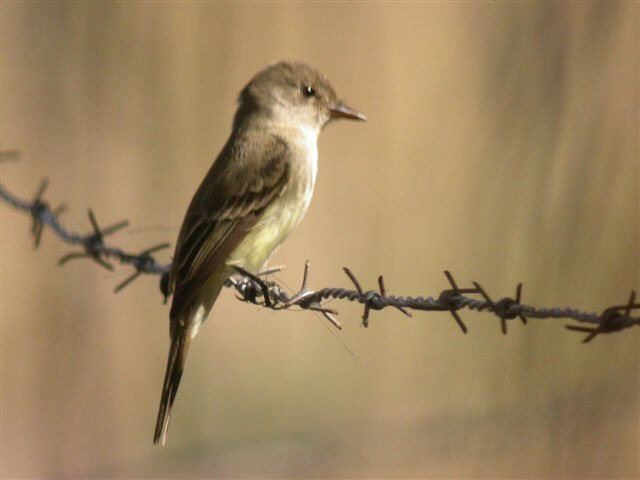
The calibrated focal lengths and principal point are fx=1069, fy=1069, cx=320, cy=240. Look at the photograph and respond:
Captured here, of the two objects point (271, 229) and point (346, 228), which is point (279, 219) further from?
point (346, 228)

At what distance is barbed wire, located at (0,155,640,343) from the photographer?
85.7 inches

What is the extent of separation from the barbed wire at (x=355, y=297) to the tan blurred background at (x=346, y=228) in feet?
3.62

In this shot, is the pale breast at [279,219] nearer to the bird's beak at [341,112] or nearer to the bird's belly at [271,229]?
the bird's belly at [271,229]

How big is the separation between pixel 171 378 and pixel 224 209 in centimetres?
66

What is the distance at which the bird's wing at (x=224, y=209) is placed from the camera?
3.76m

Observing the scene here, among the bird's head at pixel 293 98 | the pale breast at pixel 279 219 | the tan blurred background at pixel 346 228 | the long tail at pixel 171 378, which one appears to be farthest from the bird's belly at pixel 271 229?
the tan blurred background at pixel 346 228

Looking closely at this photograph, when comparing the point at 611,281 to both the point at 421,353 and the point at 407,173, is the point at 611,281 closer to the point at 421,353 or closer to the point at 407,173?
the point at 421,353

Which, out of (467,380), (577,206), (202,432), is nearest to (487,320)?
(467,380)

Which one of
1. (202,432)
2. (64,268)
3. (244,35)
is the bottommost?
(202,432)

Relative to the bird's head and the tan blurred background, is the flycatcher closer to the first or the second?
the bird's head

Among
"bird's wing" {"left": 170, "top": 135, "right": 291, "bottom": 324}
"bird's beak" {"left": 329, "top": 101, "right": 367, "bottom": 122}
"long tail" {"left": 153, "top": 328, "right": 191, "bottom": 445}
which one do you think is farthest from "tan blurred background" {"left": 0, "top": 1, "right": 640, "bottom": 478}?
"long tail" {"left": 153, "top": 328, "right": 191, "bottom": 445}

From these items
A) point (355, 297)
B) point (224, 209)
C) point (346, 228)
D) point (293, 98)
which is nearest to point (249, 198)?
point (224, 209)

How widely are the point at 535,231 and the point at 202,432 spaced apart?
91.8 inches

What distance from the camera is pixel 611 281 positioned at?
4.29m
